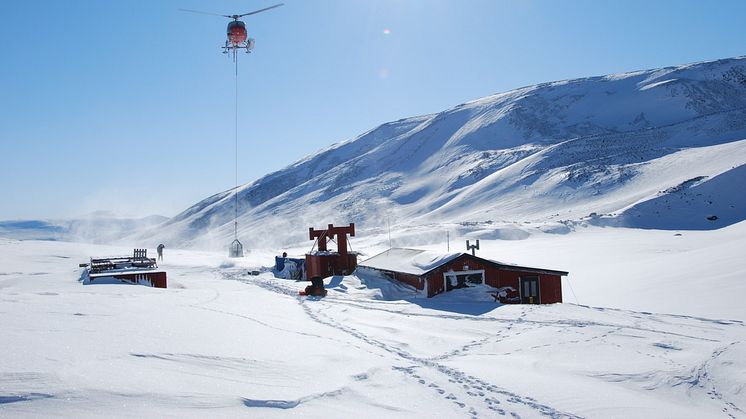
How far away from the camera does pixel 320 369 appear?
8906 mm

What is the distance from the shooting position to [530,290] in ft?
77.5

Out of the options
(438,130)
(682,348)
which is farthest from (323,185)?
(682,348)

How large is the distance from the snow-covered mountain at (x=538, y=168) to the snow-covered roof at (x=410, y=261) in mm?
34291

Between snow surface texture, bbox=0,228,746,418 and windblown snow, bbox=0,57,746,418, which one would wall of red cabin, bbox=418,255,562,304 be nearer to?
windblown snow, bbox=0,57,746,418

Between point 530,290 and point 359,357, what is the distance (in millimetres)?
15129

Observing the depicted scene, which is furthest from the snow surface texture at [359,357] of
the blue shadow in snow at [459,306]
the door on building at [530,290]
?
the door on building at [530,290]

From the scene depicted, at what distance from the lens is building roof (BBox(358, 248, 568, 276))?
23.3m

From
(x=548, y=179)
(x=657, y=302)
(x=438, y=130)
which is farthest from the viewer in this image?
(x=438, y=130)

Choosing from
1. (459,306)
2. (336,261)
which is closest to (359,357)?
(459,306)

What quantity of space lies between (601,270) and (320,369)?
28023 millimetres

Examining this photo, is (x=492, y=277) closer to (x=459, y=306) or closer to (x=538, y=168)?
(x=459, y=306)

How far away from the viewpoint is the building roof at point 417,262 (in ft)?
76.3

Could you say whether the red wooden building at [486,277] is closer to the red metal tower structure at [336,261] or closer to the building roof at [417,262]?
the building roof at [417,262]

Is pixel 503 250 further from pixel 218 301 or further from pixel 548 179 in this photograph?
pixel 548 179
